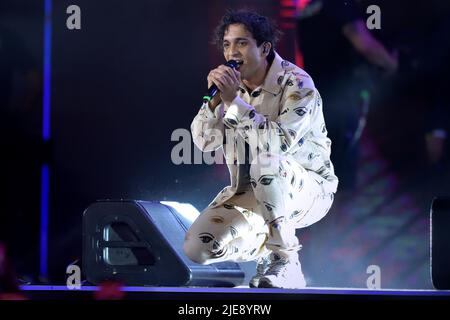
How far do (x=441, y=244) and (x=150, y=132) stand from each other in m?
1.69

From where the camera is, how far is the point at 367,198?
3.61m

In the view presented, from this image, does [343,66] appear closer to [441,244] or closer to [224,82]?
[224,82]

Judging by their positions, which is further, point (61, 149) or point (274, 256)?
point (61, 149)

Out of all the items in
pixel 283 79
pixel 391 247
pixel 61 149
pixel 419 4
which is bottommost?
pixel 391 247

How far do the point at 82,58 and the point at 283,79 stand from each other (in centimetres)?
134

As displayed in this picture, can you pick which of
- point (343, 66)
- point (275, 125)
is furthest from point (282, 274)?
point (343, 66)

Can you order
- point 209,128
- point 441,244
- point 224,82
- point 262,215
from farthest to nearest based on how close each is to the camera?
1. point 209,128
2. point 262,215
3. point 224,82
4. point 441,244

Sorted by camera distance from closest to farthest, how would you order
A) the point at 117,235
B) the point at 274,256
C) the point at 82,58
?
the point at 274,256 < the point at 117,235 < the point at 82,58

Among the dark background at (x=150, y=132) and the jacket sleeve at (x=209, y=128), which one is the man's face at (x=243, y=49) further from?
the dark background at (x=150, y=132)

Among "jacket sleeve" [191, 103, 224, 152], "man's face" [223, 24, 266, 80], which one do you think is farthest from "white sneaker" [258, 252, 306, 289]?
"man's face" [223, 24, 266, 80]

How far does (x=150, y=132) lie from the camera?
12.2 ft

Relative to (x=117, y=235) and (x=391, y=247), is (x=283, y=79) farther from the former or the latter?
(x=391, y=247)
